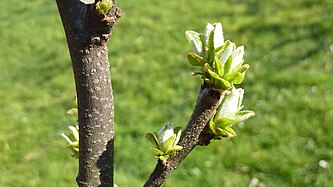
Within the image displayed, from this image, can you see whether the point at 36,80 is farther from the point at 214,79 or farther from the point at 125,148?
the point at 214,79

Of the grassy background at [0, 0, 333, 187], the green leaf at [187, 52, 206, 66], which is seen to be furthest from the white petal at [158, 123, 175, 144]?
the grassy background at [0, 0, 333, 187]

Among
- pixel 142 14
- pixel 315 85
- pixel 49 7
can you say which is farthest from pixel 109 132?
pixel 49 7

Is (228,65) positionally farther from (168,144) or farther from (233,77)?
(168,144)

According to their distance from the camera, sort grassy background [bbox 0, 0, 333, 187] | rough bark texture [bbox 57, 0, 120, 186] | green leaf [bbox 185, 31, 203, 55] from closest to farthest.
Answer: rough bark texture [bbox 57, 0, 120, 186] → green leaf [bbox 185, 31, 203, 55] → grassy background [bbox 0, 0, 333, 187]

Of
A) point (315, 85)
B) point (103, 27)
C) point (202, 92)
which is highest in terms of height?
point (103, 27)

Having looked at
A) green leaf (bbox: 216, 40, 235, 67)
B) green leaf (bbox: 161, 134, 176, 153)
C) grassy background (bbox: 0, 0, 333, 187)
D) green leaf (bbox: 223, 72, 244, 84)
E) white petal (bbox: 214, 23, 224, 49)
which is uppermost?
white petal (bbox: 214, 23, 224, 49)

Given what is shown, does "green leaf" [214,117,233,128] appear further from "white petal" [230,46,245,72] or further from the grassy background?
the grassy background

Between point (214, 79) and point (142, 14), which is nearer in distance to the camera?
point (214, 79)

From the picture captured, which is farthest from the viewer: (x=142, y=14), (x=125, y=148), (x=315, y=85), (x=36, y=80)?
(x=142, y=14)
